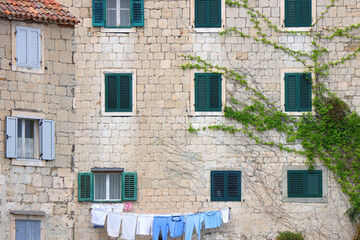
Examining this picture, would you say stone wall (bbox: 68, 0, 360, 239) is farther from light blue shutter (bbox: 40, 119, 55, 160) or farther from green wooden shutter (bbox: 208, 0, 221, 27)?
light blue shutter (bbox: 40, 119, 55, 160)

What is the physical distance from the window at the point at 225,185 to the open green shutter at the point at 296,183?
1721 millimetres

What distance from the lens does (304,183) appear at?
39.5 m

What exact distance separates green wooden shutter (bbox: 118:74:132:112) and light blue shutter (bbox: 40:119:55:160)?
8.09ft

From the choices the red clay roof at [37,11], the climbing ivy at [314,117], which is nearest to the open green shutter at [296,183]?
the climbing ivy at [314,117]

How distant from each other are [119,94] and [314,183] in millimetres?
7245

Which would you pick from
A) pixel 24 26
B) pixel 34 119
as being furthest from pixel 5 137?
pixel 24 26

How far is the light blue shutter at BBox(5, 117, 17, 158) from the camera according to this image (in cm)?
3788

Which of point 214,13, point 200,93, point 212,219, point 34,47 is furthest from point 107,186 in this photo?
point 214,13

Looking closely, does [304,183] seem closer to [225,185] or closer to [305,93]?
[225,185]

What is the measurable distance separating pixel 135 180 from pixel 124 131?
5.60 ft

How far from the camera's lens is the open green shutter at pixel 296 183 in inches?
1553

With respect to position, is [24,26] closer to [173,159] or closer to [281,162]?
[173,159]

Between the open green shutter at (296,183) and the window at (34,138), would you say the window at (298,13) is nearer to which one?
the open green shutter at (296,183)

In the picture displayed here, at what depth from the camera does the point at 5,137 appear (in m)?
37.9
